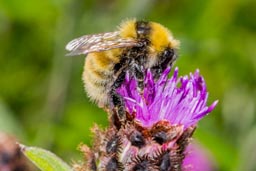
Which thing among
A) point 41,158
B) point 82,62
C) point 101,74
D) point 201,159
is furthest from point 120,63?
point 82,62

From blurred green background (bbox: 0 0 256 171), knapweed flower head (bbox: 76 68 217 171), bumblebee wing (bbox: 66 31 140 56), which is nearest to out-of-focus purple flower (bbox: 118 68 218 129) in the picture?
knapweed flower head (bbox: 76 68 217 171)

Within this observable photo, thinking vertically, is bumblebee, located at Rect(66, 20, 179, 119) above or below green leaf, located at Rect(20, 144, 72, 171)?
above

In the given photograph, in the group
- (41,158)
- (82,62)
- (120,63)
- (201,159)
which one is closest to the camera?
(41,158)

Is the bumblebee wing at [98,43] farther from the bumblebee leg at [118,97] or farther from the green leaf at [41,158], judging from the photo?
the green leaf at [41,158]

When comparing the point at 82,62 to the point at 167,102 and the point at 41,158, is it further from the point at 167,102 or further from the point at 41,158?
the point at 41,158

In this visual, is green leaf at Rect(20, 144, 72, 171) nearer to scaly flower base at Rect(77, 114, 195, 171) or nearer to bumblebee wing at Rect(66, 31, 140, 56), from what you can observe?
scaly flower base at Rect(77, 114, 195, 171)

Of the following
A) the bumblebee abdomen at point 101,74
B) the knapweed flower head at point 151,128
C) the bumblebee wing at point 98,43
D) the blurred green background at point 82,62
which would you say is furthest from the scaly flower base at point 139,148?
the blurred green background at point 82,62
